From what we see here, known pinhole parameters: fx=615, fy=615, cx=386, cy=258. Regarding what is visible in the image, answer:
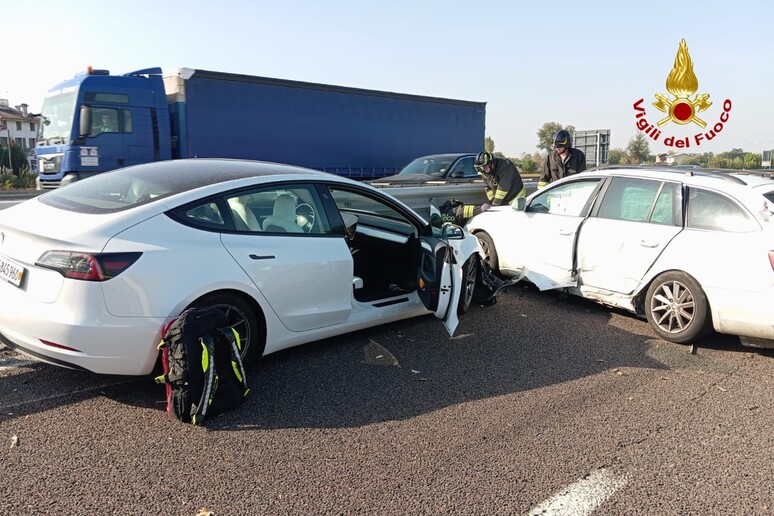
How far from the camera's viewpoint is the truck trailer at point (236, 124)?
512 inches

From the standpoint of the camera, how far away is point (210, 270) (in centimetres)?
392

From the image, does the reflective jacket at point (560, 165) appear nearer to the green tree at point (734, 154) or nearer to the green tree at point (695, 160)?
the green tree at point (695, 160)

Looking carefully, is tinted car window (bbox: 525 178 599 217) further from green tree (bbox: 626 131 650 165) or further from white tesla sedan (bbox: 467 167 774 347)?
green tree (bbox: 626 131 650 165)

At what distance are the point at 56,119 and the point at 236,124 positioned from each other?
4100 millimetres

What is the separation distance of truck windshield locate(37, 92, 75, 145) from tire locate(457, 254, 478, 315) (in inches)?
409

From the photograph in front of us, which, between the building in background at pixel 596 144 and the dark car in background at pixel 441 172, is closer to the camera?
the dark car in background at pixel 441 172

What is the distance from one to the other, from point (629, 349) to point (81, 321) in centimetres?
426

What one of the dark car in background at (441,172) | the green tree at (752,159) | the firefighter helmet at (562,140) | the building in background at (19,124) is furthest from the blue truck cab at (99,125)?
the building in background at (19,124)

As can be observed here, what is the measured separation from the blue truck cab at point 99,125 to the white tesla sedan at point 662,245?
951 centimetres

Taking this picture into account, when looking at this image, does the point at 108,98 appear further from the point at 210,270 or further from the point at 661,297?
the point at 661,297

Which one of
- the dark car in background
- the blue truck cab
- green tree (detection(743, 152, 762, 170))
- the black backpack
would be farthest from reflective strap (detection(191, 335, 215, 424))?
green tree (detection(743, 152, 762, 170))

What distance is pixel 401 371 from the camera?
4.60m

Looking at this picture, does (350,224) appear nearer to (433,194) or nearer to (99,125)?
(433,194)

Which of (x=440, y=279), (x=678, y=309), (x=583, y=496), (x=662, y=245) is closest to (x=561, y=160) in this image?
(x=662, y=245)
